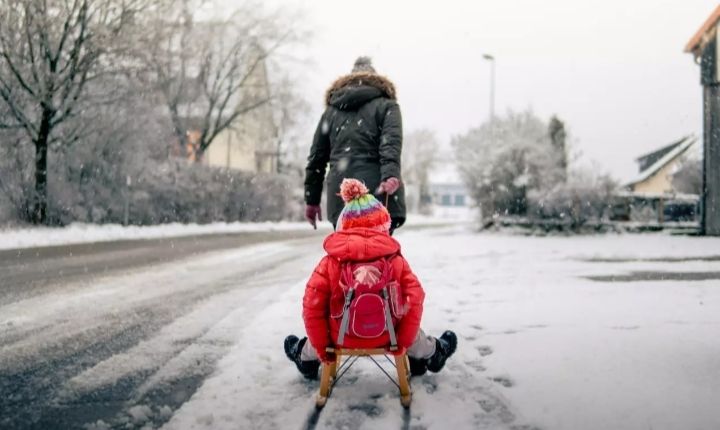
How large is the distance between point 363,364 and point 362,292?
3.30ft

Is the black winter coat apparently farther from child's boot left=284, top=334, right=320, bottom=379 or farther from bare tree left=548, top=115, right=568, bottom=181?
bare tree left=548, top=115, right=568, bottom=181

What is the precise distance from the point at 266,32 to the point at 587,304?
1063 inches

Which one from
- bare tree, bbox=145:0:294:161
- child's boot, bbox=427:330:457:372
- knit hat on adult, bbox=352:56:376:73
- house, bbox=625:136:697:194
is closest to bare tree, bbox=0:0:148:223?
bare tree, bbox=145:0:294:161

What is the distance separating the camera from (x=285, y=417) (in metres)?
2.82

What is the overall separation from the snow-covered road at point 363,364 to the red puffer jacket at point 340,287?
343 mm

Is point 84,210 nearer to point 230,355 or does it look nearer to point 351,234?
point 230,355

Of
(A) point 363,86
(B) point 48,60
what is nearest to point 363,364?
(A) point 363,86

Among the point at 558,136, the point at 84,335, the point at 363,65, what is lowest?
the point at 84,335

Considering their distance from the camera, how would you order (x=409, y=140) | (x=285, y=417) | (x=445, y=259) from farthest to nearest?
(x=409, y=140) < (x=445, y=259) < (x=285, y=417)

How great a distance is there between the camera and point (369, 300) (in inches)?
110

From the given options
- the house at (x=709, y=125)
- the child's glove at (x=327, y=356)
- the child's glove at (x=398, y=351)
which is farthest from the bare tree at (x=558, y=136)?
the child's glove at (x=327, y=356)

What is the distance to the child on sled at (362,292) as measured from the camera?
2797 mm

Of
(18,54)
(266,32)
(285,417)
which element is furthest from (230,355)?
(266,32)

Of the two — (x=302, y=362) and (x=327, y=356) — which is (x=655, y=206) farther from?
(x=327, y=356)
